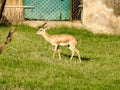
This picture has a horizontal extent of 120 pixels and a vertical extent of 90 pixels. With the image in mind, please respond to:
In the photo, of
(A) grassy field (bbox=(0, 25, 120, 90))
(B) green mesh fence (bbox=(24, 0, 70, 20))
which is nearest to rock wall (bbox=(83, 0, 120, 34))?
(A) grassy field (bbox=(0, 25, 120, 90))

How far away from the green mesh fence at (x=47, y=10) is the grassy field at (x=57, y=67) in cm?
287

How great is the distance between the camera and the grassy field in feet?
28.9

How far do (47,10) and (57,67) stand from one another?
7.92 metres

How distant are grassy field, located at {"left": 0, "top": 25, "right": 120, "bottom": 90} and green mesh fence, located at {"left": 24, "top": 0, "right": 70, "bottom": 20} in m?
2.87

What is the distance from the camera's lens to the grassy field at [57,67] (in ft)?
28.9

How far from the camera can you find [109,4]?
1672 cm

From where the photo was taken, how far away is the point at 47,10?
711 inches

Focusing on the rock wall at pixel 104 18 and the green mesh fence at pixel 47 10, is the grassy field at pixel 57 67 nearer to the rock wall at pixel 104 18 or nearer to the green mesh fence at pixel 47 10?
the rock wall at pixel 104 18

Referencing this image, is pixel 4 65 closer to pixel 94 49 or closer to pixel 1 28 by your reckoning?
pixel 94 49

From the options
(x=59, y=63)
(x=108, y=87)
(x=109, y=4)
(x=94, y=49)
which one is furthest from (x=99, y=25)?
(x=108, y=87)

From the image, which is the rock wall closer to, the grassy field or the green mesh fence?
the grassy field

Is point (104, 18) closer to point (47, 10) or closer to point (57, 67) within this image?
point (47, 10)

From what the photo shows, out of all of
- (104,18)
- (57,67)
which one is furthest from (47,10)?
(57,67)

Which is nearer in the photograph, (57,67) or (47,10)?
(57,67)
